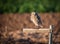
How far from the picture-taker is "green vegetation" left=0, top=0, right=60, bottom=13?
10.5m

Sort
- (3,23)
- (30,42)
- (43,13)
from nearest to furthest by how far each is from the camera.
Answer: (30,42) < (3,23) < (43,13)

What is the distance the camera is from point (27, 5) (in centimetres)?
1045

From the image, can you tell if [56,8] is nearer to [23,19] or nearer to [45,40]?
[23,19]

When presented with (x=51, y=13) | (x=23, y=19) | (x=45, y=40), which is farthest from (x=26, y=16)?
(x=45, y=40)

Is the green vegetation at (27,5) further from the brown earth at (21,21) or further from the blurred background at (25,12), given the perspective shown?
the brown earth at (21,21)

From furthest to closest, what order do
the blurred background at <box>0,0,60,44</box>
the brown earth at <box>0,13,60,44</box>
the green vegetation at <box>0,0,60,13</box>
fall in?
the green vegetation at <box>0,0,60,13</box> → the blurred background at <box>0,0,60,44</box> → the brown earth at <box>0,13,60,44</box>

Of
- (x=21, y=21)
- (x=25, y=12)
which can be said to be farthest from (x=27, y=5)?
(x=21, y=21)

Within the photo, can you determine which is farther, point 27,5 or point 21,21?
point 27,5

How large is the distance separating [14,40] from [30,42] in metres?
0.35

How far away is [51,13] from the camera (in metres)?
10.5

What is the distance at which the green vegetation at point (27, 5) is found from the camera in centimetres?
1046

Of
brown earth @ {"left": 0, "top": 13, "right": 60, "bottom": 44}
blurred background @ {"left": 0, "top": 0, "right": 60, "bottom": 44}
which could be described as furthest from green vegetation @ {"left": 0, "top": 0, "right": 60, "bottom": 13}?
brown earth @ {"left": 0, "top": 13, "right": 60, "bottom": 44}

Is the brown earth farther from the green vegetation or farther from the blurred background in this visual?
the green vegetation

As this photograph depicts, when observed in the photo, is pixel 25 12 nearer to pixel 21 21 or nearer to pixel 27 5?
pixel 27 5
